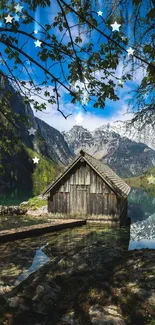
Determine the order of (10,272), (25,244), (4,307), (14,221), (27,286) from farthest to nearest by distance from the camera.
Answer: (14,221) < (25,244) < (10,272) < (27,286) < (4,307)

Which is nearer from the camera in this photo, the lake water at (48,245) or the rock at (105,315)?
the rock at (105,315)

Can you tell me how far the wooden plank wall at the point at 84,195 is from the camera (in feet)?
85.1

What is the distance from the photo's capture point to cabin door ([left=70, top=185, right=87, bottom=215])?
26.6m

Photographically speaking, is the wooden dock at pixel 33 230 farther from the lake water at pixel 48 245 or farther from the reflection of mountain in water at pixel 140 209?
the reflection of mountain in water at pixel 140 209

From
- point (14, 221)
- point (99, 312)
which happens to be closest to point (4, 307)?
point (99, 312)

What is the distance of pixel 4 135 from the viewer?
805 cm

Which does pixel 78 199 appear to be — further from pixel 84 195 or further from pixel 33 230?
pixel 33 230

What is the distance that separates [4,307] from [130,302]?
3.45m

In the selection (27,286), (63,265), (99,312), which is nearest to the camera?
(99,312)

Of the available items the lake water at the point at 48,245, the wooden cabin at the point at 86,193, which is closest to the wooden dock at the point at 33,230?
the lake water at the point at 48,245

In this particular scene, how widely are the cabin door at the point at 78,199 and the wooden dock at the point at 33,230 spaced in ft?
4.68

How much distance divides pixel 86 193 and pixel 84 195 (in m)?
0.28

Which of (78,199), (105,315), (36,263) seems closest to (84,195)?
(78,199)

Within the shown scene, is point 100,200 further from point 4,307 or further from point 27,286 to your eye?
point 4,307
